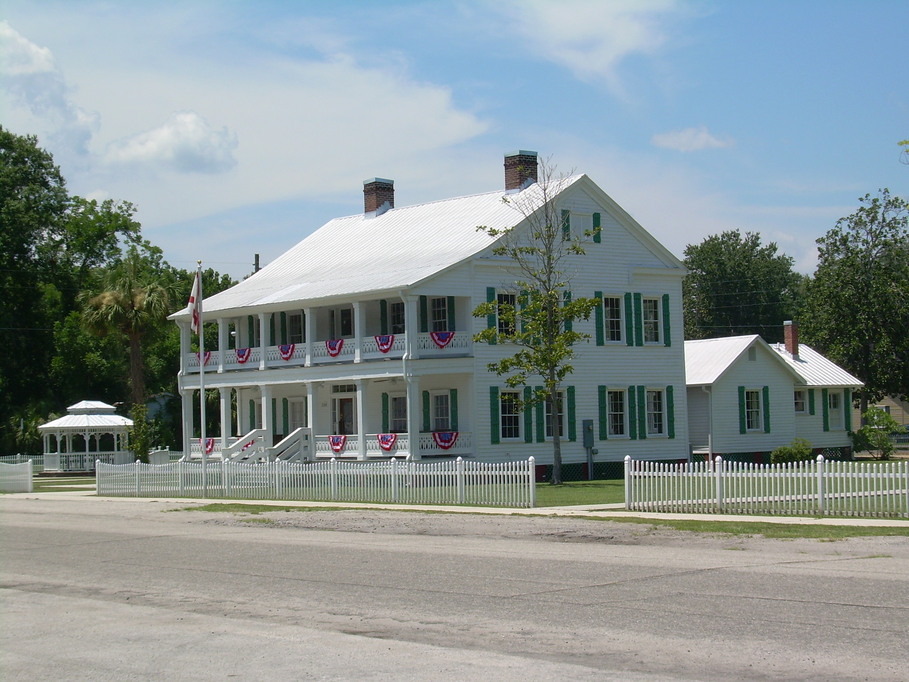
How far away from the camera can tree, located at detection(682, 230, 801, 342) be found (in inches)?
3688

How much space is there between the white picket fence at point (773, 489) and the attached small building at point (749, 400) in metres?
20.4

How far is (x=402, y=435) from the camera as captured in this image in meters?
36.8

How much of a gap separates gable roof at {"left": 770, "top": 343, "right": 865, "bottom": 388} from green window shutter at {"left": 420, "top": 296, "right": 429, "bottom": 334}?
16.3 m

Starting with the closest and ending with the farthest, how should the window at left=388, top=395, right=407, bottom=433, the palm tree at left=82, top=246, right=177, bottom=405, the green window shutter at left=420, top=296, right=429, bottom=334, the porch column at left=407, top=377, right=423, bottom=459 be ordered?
the porch column at left=407, top=377, right=423, bottom=459, the green window shutter at left=420, top=296, right=429, bottom=334, the window at left=388, top=395, right=407, bottom=433, the palm tree at left=82, top=246, right=177, bottom=405

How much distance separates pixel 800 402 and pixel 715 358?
547 centimetres

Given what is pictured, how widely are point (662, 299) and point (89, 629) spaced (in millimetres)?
33811

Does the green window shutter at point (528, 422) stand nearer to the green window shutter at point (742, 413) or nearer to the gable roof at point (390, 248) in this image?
the gable roof at point (390, 248)

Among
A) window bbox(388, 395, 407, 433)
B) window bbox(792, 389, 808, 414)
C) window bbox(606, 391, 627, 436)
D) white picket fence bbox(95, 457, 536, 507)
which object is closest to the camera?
white picket fence bbox(95, 457, 536, 507)

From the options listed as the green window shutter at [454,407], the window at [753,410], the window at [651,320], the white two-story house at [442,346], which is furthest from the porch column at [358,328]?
the window at [753,410]

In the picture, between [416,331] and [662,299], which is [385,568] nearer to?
[416,331]

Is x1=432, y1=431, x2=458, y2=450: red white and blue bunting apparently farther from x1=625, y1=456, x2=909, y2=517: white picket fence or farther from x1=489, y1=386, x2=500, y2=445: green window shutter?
x1=625, y1=456, x2=909, y2=517: white picket fence

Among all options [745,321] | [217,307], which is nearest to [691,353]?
[217,307]

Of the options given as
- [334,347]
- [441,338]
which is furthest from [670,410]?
[334,347]

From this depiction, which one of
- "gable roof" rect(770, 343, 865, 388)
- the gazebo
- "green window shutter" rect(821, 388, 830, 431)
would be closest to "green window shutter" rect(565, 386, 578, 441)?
"gable roof" rect(770, 343, 865, 388)
